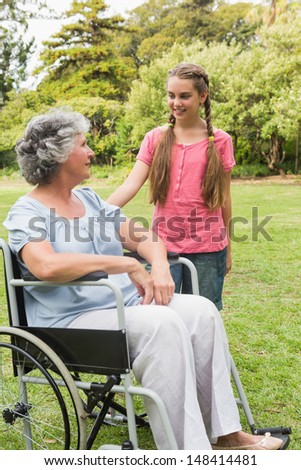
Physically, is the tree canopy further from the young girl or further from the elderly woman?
the elderly woman

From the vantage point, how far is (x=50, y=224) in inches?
87.0

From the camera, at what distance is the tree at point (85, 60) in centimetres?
2369

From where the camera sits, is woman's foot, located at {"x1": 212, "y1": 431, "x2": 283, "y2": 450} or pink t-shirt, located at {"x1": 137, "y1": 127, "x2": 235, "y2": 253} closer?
woman's foot, located at {"x1": 212, "y1": 431, "x2": 283, "y2": 450}

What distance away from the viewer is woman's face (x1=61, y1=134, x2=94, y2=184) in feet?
7.39

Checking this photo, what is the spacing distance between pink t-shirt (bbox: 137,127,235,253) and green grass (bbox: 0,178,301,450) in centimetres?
75

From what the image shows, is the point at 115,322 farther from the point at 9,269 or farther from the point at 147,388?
the point at 9,269

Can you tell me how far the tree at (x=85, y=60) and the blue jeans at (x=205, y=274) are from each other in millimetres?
20762

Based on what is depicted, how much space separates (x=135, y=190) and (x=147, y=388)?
114 centimetres

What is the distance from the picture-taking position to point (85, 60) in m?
24.8

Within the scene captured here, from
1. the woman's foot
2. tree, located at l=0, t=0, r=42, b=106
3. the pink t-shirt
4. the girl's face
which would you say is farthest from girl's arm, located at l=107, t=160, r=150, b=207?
tree, located at l=0, t=0, r=42, b=106

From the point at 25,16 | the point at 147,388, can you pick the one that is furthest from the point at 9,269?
the point at 25,16

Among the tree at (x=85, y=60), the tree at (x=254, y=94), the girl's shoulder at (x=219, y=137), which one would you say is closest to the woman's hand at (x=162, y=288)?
the girl's shoulder at (x=219, y=137)

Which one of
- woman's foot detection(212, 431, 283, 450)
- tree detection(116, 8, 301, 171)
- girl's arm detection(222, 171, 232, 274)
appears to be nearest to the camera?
woman's foot detection(212, 431, 283, 450)

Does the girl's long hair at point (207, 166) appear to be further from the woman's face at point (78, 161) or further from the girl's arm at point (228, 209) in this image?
the woman's face at point (78, 161)
